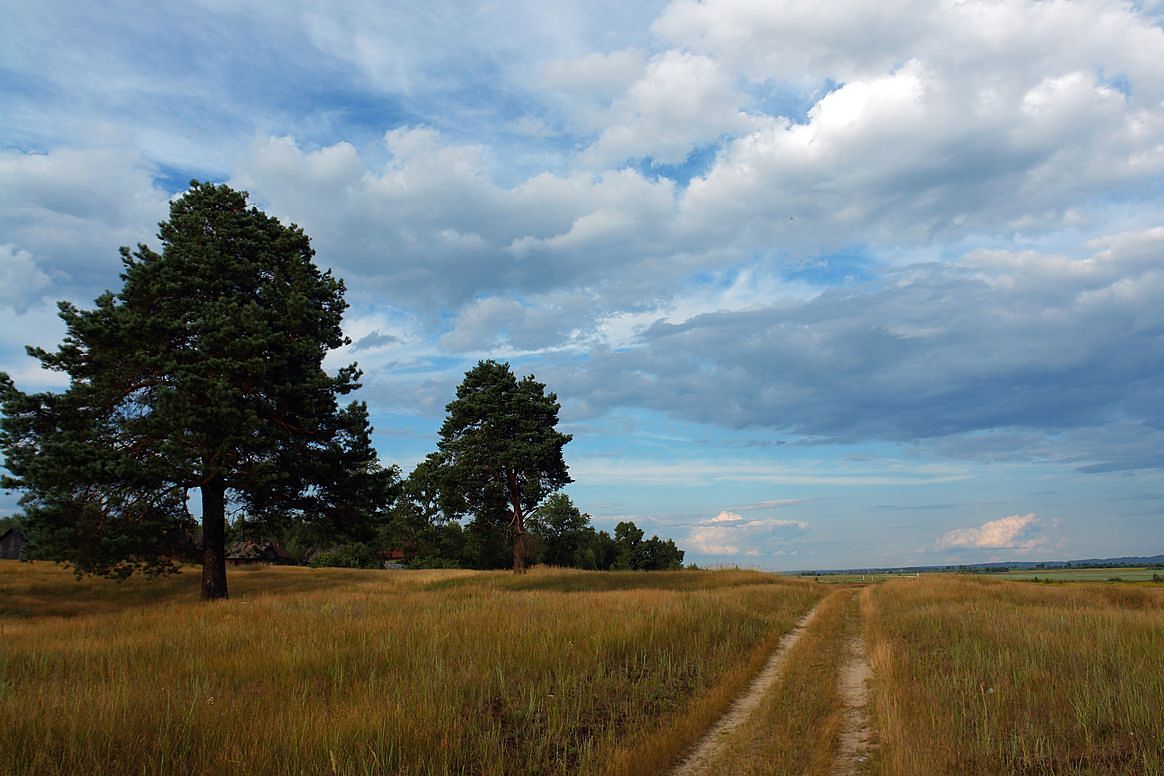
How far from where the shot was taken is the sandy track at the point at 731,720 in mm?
6496

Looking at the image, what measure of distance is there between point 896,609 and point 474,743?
18.6 meters

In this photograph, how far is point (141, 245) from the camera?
2231 cm

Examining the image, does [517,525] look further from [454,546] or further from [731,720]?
[454,546]

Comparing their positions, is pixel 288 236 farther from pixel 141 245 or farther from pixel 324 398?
pixel 324 398

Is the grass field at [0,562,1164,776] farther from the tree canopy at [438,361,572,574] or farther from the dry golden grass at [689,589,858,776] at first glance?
the tree canopy at [438,361,572,574]

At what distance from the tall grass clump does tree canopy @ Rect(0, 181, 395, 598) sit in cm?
1932

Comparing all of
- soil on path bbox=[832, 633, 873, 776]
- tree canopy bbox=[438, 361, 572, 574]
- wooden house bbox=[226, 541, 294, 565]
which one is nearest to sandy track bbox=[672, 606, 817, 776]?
soil on path bbox=[832, 633, 873, 776]

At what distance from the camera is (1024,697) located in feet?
25.6

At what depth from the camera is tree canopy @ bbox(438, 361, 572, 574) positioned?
3769 cm

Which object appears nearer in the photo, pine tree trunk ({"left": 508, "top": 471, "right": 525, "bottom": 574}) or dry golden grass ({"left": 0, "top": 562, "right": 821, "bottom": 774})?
dry golden grass ({"left": 0, "top": 562, "right": 821, "bottom": 774})

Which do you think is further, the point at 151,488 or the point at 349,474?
the point at 349,474

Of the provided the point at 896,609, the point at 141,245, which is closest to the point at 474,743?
the point at 896,609

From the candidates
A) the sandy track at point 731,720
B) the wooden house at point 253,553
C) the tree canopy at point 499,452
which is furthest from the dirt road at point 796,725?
the tree canopy at point 499,452

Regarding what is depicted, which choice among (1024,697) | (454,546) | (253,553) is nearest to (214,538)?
(1024,697)
